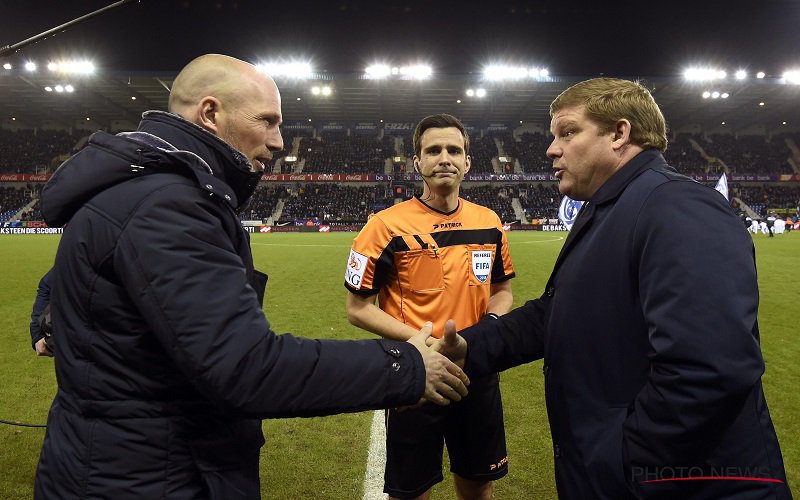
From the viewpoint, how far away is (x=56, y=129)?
178ft

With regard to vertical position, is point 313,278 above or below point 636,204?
below

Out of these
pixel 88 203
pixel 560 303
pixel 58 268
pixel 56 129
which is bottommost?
pixel 560 303

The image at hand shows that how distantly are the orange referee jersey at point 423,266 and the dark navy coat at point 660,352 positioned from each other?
124 centimetres

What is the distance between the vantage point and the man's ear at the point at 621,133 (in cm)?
191

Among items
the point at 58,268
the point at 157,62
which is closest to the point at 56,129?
the point at 157,62

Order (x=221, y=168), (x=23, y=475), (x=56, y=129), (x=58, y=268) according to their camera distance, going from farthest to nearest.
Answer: (x=56, y=129)
(x=23, y=475)
(x=221, y=168)
(x=58, y=268)

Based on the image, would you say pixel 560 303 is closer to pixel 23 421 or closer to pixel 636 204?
pixel 636 204

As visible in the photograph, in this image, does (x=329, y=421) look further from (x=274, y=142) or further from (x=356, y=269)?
(x=274, y=142)

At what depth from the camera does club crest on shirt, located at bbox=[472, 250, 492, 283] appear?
324 cm

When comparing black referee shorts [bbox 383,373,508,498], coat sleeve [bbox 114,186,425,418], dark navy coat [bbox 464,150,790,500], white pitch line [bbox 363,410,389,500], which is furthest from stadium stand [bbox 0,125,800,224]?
coat sleeve [bbox 114,186,425,418]

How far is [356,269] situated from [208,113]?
1.50m

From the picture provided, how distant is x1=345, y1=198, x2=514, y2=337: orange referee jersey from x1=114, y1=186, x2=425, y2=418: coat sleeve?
1.62m

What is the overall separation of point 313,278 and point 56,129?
55094mm

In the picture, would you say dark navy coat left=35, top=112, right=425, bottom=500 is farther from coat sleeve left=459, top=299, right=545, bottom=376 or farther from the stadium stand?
the stadium stand
